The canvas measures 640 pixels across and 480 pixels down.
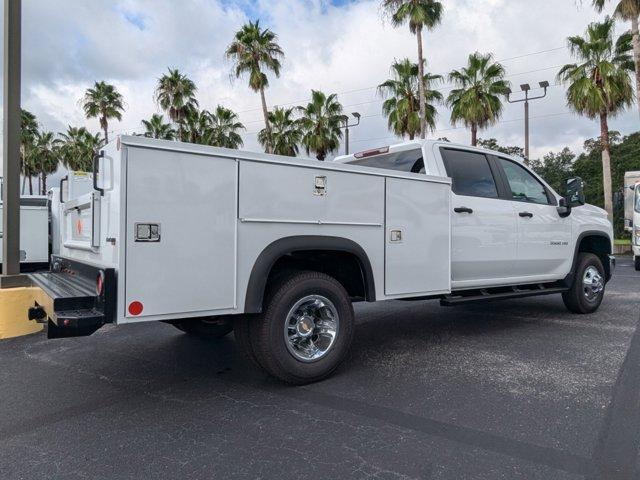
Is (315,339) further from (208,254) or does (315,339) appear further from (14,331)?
(14,331)

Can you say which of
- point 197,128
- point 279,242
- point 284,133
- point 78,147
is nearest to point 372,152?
point 279,242

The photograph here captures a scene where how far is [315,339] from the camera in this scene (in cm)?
414

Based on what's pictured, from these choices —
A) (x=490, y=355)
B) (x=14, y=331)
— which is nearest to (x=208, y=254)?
(x=490, y=355)

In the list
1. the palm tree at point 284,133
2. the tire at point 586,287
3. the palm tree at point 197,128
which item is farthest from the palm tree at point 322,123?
the tire at point 586,287

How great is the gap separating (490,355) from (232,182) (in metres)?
3.22

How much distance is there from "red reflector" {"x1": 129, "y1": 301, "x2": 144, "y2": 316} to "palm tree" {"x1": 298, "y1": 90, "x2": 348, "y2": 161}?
26098mm

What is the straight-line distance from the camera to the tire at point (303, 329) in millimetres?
3730

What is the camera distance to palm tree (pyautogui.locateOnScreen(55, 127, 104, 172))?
3838 cm

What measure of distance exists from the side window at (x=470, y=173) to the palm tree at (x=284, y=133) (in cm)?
2439

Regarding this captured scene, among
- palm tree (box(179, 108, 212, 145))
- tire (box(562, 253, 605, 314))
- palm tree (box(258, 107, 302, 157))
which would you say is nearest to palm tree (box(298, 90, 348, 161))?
palm tree (box(258, 107, 302, 157))

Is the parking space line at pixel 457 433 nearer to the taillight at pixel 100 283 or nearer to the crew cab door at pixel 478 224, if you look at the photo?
the taillight at pixel 100 283

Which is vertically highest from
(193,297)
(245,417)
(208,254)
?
(208,254)

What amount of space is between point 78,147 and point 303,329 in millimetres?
40530

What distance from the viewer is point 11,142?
623cm
